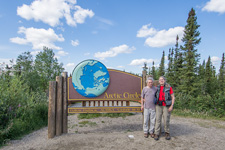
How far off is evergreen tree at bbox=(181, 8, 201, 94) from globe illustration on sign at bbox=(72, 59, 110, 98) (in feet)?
63.1

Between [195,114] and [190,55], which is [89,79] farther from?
[190,55]

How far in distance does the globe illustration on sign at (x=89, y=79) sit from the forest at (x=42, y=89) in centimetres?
245

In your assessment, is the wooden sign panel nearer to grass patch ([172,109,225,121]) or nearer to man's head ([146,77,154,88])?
man's head ([146,77,154,88])

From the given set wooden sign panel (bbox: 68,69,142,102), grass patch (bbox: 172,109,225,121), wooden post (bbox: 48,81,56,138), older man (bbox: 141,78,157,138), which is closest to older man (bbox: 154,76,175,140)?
older man (bbox: 141,78,157,138)

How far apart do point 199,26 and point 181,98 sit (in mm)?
17012

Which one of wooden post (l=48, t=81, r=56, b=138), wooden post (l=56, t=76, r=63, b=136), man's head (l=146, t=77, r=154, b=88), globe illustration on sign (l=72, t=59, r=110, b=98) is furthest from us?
globe illustration on sign (l=72, t=59, r=110, b=98)

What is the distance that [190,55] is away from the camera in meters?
21.1

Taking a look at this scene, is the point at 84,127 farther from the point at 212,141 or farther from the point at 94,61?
the point at 212,141

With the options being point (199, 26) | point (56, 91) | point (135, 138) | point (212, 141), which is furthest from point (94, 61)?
point (199, 26)

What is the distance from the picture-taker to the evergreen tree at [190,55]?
20828 millimetres

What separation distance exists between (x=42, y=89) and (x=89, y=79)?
19.1m

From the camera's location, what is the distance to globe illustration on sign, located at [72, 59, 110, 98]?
489 cm

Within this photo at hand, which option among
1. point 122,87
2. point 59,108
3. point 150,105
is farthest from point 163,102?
point 59,108

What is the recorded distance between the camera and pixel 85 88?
193 inches
